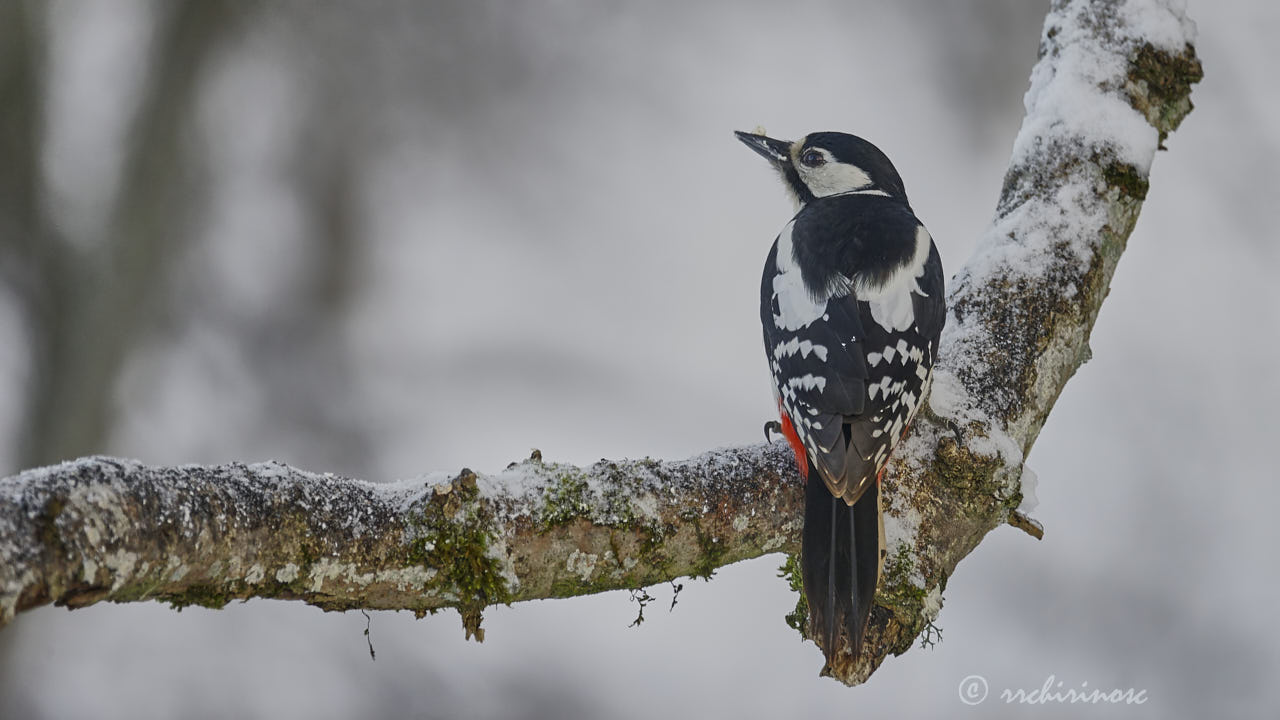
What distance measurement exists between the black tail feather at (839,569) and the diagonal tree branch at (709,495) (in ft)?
0.24

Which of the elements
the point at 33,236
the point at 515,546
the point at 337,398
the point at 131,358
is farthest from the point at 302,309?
the point at 515,546

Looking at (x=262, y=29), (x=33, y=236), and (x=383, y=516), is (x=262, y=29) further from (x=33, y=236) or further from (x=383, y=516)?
(x=383, y=516)

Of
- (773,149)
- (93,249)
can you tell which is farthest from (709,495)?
(93,249)

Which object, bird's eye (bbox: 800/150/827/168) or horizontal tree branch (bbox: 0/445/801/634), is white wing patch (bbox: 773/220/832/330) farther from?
bird's eye (bbox: 800/150/827/168)

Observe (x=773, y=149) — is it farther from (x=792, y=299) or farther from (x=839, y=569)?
(x=839, y=569)

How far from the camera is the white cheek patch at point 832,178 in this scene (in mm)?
3021

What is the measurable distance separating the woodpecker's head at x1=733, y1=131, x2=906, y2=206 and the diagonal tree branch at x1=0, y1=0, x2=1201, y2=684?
1.18 ft


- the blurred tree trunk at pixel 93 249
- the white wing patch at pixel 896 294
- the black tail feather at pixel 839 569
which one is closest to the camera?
the black tail feather at pixel 839 569

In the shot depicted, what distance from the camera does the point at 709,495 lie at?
1965mm

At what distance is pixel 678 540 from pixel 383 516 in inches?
22.0

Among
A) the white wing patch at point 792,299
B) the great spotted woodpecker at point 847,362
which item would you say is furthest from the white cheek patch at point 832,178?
the white wing patch at point 792,299

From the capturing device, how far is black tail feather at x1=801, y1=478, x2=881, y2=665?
6.12ft

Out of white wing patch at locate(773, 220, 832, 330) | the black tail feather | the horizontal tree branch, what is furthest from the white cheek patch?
the black tail feather

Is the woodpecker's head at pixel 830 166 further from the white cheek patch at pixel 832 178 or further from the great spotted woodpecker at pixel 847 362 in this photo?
the great spotted woodpecker at pixel 847 362
